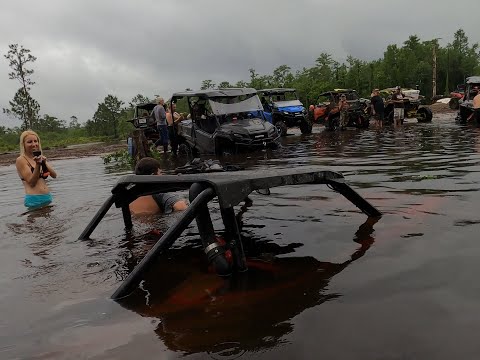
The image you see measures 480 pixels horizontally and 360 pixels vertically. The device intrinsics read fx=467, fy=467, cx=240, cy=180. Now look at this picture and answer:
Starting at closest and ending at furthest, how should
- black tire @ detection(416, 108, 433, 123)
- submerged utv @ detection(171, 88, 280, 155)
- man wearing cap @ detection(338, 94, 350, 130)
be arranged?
submerged utv @ detection(171, 88, 280, 155) < man wearing cap @ detection(338, 94, 350, 130) < black tire @ detection(416, 108, 433, 123)

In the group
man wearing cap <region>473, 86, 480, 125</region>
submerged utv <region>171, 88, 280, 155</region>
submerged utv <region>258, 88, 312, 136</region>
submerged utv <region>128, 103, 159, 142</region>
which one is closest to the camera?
submerged utv <region>171, 88, 280, 155</region>

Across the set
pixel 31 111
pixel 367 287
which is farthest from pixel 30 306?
pixel 31 111

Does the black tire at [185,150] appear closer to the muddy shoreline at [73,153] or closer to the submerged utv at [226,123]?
the submerged utv at [226,123]

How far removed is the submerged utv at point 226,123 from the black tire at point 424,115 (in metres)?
9.48

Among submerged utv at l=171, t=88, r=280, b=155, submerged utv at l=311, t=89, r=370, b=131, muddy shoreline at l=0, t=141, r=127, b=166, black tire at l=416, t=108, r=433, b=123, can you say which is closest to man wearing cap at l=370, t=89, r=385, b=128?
submerged utv at l=311, t=89, r=370, b=131

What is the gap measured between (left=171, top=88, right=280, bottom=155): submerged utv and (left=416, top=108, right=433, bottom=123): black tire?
9.48 meters

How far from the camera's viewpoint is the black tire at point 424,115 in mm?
20797

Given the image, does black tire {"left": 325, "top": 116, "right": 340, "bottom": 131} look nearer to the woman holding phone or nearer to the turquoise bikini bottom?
the turquoise bikini bottom

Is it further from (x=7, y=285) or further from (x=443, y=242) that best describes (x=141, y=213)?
(x=443, y=242)

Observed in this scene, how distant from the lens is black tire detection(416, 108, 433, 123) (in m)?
20.8

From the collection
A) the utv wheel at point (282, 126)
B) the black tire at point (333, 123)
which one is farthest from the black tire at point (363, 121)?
the utv wheel at point (282, 126)

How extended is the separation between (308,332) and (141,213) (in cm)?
356

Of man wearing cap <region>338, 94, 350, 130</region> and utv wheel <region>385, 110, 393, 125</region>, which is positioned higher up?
man wearing cap <region>338, 94, 350, 130</region>

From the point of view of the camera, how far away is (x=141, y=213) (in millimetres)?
5641
